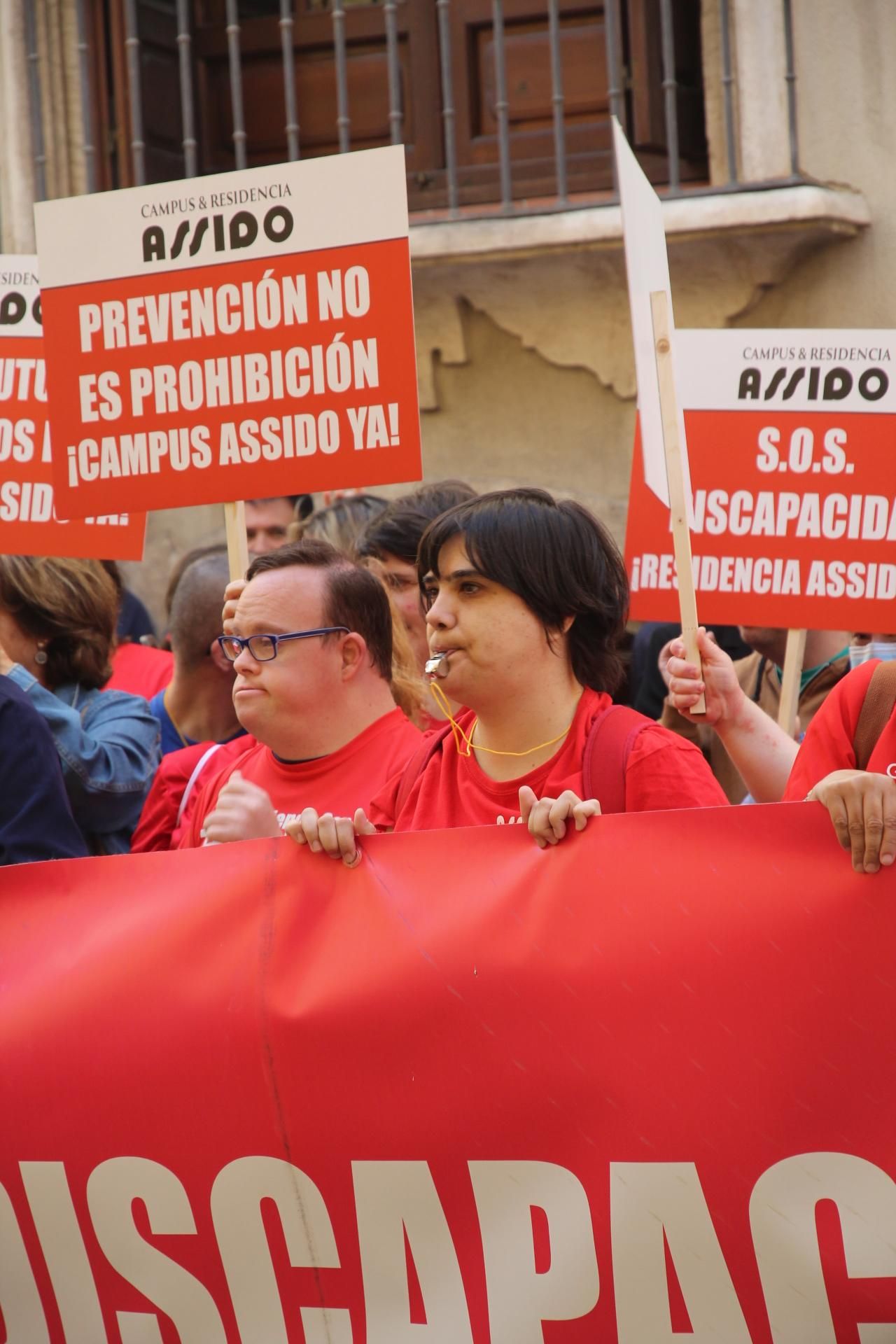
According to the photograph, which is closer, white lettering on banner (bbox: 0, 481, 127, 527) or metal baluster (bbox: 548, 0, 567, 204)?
white lettering on banner (bbox: 0, 481, 127, 527)

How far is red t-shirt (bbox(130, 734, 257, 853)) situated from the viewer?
3.69 meters

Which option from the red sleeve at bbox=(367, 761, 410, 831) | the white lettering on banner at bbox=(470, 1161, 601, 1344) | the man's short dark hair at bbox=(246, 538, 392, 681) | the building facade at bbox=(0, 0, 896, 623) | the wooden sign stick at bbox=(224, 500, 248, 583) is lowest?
the white lettering on banner at bbox=(470, 1161, 601, 1344)

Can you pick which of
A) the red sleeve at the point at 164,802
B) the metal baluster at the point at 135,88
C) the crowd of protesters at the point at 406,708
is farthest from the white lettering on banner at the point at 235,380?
the metal baluster at the point at 135,88

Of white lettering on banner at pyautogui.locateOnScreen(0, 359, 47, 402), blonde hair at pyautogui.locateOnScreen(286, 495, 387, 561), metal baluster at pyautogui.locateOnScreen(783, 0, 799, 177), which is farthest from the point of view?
metal baluster at pyautogui.locateOnScreen(783, 0, 799, 177)

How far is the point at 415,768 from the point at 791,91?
163 inches

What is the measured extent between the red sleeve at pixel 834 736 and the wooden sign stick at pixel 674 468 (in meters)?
0.30

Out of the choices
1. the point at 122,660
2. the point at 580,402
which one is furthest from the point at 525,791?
the point at 580,402

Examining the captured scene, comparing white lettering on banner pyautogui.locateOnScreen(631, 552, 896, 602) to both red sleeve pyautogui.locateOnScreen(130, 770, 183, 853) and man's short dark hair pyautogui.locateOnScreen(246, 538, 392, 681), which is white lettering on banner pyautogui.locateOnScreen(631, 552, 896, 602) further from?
red sleeve pyautogui.locateOnScreen(130, 770, 183, 853)

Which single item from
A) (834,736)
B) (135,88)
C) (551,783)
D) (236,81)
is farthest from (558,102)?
(834,736)

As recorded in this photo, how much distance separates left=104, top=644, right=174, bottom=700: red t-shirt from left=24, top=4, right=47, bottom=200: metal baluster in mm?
2704

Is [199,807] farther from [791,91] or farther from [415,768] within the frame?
[791,91]

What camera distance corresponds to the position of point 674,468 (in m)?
2.89

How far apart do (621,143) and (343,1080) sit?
152cm

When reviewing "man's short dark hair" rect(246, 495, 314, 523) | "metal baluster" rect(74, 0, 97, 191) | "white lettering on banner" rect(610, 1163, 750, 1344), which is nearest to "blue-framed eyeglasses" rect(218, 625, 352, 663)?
"white lettering on banner" rect(610, 1163, 750, 1344)
